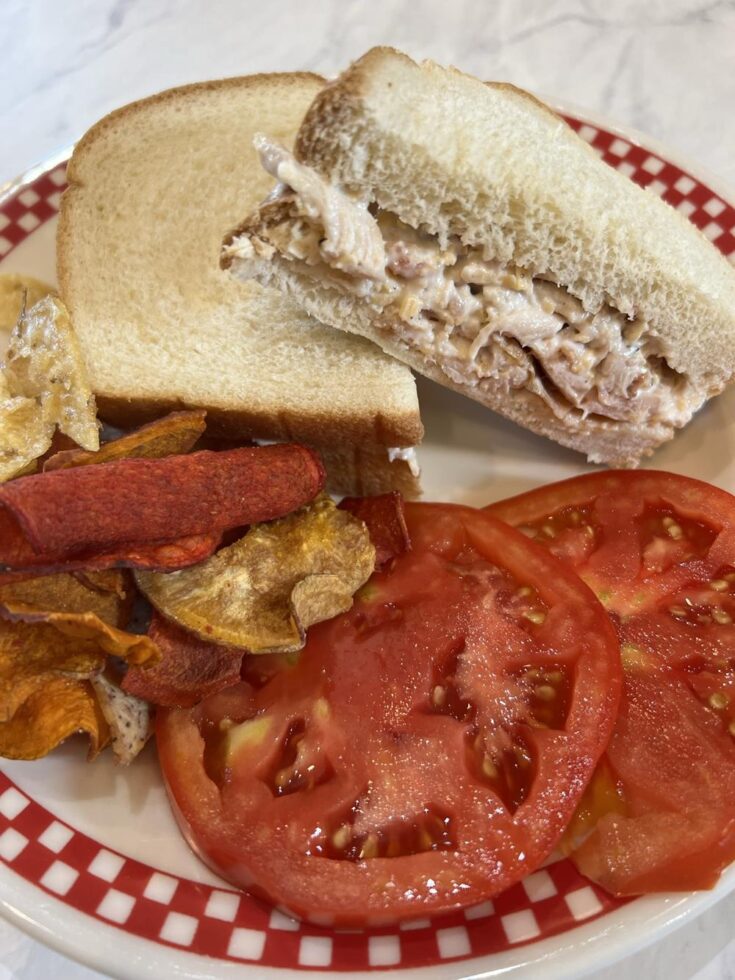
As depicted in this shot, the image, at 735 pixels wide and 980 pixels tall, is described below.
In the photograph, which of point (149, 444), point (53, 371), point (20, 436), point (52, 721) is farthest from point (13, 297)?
point (52, 721)

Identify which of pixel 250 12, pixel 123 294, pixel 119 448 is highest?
pixel 250 12

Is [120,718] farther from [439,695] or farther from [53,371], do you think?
[53,371]

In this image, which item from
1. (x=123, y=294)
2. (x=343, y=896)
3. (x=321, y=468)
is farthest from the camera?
(x=123, y=294)

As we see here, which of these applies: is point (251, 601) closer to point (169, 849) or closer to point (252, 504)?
point (252, 504)

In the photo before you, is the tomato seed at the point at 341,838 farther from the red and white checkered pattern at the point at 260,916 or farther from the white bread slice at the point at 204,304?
the white bread slice at the point at 204,304

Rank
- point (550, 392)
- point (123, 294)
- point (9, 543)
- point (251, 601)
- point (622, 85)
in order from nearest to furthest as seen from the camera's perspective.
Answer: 1. point (9, 543)
2. point (251, 601)
3. point (550, 392)
4. point (123, 294)
5. point (622, 85)

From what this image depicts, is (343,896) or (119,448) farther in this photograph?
(119,448)

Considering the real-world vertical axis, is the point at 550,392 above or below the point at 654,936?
above

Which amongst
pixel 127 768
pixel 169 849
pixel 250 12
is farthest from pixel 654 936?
pixel 250 12

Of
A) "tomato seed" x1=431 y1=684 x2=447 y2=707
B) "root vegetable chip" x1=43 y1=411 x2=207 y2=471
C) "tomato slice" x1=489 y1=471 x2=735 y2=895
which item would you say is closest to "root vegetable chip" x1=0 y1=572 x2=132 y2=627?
"root vegetable chip" x1=43 y1=411 x2=207 y2=471
